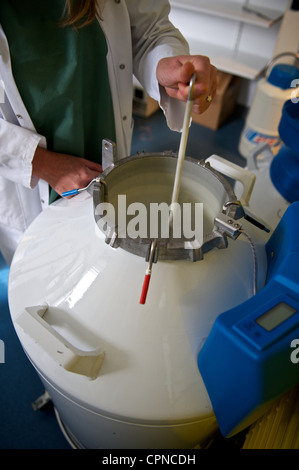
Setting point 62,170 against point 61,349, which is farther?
point 62,170

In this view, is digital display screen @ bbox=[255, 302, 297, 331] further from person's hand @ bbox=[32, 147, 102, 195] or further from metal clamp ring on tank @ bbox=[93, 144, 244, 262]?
person's hand @ bbox=[32, 147, 102, 195]

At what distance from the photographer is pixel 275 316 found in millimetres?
545

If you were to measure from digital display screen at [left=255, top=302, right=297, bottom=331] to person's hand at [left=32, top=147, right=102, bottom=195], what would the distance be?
A: 21.4 inches

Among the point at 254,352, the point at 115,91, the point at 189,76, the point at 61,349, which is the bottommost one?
the point at 61,349

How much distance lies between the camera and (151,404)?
61 centimetres

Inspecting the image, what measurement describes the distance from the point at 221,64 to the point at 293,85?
0.68 m

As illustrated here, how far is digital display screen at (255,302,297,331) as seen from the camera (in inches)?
21.0

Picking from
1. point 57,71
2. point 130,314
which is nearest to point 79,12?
point 57,71

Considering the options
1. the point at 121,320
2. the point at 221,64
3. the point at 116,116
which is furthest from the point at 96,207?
the point at 221,64

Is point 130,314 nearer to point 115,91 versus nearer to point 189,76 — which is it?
point 189,76

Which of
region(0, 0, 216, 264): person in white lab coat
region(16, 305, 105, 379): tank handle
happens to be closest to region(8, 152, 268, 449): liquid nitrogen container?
region(16, 305, 105, 379): tank handle

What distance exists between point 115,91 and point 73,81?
0.51 ft

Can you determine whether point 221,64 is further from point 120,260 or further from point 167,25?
point 120,260

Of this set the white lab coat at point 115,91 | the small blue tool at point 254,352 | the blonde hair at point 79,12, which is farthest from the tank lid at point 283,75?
the small blue tool at point 254,352
